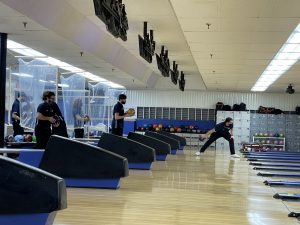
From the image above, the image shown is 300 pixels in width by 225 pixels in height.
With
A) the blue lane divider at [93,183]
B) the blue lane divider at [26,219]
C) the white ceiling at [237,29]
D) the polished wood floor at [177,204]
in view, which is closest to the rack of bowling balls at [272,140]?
the white ceiling at [237,29]

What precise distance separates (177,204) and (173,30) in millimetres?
6502

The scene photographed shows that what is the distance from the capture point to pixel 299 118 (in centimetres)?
2267

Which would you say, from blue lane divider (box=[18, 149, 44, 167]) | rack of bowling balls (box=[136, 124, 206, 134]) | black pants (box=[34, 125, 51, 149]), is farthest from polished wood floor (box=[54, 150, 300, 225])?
rack of bowling balls (box=[136, 124, 206, 134])

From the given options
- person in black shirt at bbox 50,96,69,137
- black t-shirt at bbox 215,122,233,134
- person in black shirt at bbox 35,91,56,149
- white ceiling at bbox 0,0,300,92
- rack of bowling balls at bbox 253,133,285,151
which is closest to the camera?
white ceiling at bbox 0,0,300,92

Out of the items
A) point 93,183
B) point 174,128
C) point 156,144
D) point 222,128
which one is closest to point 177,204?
point 93,183

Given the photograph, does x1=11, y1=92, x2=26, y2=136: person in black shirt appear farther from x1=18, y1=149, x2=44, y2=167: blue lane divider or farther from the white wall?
the white wall

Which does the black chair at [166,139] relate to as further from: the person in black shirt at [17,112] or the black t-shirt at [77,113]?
the person in black shirt at [17,112]

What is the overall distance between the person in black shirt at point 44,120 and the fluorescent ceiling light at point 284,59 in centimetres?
481

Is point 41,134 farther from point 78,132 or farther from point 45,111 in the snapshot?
point 78,132

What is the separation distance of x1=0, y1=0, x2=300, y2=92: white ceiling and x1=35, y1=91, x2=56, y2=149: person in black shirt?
1.54 metres

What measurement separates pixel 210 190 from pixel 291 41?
5182 millimetres

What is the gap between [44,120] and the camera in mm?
7961

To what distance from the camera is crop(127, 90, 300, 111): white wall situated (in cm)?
2330

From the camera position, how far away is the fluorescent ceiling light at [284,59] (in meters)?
9.82
